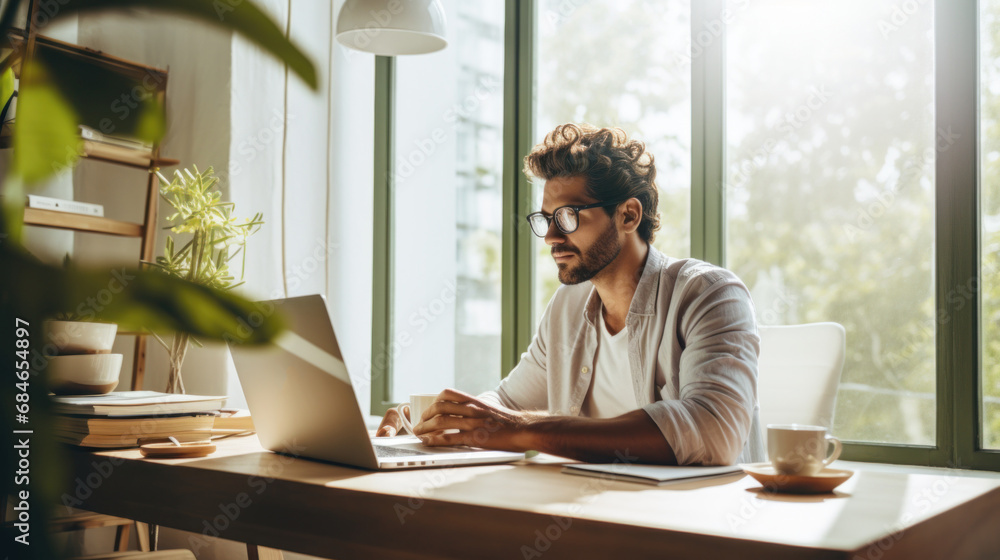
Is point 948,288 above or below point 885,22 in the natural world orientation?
below

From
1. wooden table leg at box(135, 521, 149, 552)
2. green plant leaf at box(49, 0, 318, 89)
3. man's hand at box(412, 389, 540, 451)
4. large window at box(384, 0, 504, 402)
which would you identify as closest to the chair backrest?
man's hand at box(412, 389, 540, 451)

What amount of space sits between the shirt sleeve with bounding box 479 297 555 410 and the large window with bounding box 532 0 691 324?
62 centimetres

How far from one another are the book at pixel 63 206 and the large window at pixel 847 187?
81.4 inches

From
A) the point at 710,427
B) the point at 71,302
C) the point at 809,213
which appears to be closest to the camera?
the point at 71,302

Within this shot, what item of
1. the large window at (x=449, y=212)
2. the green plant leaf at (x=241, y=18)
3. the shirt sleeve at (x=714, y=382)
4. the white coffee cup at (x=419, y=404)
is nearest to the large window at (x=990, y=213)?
the shirt sleeve at (x=714, y=382)

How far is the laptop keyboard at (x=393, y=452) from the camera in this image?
1.26 metres

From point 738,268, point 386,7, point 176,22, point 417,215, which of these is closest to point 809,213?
point 738,268

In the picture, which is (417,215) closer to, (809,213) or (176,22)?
(809,213)

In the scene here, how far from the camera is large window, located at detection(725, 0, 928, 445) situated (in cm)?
213

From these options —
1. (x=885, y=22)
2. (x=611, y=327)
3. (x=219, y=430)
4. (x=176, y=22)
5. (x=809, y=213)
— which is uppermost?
(x=885, y=22)

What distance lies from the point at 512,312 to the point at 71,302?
269 centimetres

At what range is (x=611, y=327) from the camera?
201 centimetres

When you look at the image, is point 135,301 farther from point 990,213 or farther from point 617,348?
point 990,213

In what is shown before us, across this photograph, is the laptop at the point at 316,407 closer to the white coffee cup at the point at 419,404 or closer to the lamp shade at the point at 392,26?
the white coffee cup at the point at 419,404
